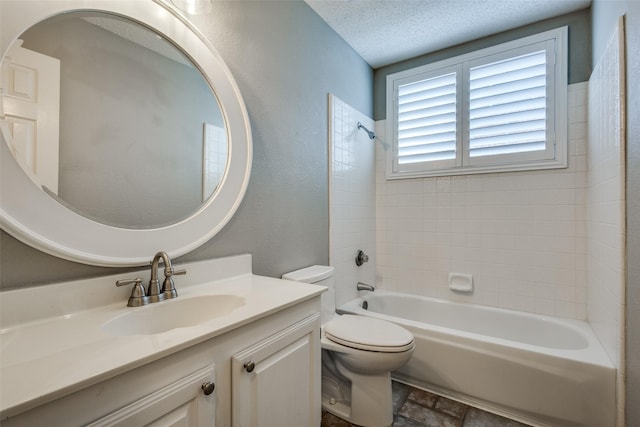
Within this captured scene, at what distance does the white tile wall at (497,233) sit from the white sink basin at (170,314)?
186cm

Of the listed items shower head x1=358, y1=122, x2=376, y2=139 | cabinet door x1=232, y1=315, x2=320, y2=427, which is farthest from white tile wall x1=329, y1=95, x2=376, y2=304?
cabinet door x1=232, y1=315, x2=320, y2=427

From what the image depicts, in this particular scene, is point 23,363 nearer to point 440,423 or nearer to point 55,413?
point 55,413

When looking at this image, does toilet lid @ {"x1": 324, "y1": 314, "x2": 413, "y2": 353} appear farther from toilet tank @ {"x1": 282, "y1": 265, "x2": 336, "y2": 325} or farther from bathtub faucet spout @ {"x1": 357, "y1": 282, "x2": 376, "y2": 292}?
bathtub faucet spout @ {"x1": 357, "y1": 282, "x2": 376, "y2": 292}

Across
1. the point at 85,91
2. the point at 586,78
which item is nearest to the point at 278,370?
the point at 85,91

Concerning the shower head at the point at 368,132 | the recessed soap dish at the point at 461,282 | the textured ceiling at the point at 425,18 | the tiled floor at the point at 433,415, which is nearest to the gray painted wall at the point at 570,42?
the textured ceiling at the point at 425,18

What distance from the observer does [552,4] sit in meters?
1.87

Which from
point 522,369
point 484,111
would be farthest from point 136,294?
point 484,111

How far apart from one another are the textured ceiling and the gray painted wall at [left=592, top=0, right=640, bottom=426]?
754 millimetres

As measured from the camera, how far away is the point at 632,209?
1191 millimetres

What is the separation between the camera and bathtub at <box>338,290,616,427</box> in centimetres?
140

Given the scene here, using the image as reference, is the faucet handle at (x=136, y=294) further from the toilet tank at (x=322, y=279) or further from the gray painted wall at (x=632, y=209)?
the gray painted wall at (x=632, y=209)

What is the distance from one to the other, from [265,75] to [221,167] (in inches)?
24.3

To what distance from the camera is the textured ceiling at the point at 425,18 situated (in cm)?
186

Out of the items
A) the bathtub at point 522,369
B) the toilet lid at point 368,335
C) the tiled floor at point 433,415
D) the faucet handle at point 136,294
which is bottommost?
Answer: the tiled floor at point 433,415
